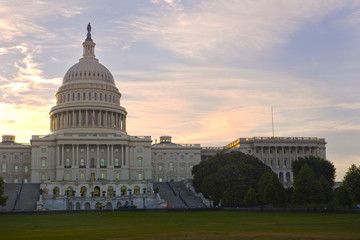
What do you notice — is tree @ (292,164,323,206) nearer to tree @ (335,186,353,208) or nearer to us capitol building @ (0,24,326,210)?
tree @ (335,186,353,208)

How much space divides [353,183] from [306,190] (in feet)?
31.6

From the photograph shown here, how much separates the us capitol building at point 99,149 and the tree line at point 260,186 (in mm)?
21402

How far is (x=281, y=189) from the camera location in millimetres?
89812

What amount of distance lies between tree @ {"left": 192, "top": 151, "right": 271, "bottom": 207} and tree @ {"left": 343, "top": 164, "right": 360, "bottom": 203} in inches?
951

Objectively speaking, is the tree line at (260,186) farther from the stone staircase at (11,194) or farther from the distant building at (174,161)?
the distant building at (174,161)

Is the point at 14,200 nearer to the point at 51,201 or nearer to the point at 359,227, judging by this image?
the point at 51,201

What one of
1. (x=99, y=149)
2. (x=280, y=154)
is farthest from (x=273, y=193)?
(x=280, y=154)

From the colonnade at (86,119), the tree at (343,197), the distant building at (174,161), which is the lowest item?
the tree at (343,197)

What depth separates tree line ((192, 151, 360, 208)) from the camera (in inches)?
3231

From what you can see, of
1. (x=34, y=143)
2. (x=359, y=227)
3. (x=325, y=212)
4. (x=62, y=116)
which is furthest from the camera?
(x=62, y=116)

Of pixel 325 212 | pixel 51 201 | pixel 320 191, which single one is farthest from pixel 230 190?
pixel 51 201

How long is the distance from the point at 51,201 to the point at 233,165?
129 feet

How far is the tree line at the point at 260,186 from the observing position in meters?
82.1

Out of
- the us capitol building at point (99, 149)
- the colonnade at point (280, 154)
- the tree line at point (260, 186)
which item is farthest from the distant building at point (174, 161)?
the tree line at point (260, 186)
